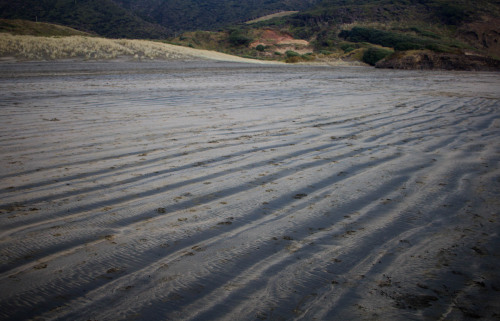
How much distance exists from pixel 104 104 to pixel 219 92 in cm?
279

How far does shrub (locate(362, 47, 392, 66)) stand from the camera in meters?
23.5

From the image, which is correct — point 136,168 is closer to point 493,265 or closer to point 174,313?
point 174,313

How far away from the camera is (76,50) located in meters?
19.8

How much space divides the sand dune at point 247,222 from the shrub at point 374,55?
21072mm

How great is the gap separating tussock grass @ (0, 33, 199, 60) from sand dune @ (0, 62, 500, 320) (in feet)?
53.7

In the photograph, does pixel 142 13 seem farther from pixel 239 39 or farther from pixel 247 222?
pixel 247 222

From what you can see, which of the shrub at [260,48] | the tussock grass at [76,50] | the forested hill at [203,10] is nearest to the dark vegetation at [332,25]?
the shrub at [260,48]

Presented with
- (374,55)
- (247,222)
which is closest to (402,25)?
(374,55)

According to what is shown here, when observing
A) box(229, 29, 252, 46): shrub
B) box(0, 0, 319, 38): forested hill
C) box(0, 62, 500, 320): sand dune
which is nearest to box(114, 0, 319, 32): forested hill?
box(0, 0, 319, 38): forested hill

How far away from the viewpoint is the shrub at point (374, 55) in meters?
23.5

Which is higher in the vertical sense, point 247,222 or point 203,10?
point 203,10

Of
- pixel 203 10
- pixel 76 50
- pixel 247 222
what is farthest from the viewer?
pixel 203 10

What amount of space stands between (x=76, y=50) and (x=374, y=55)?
63.0ft

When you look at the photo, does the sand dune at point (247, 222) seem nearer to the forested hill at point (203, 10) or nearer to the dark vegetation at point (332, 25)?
the dark vegetation at point (332, 25)
